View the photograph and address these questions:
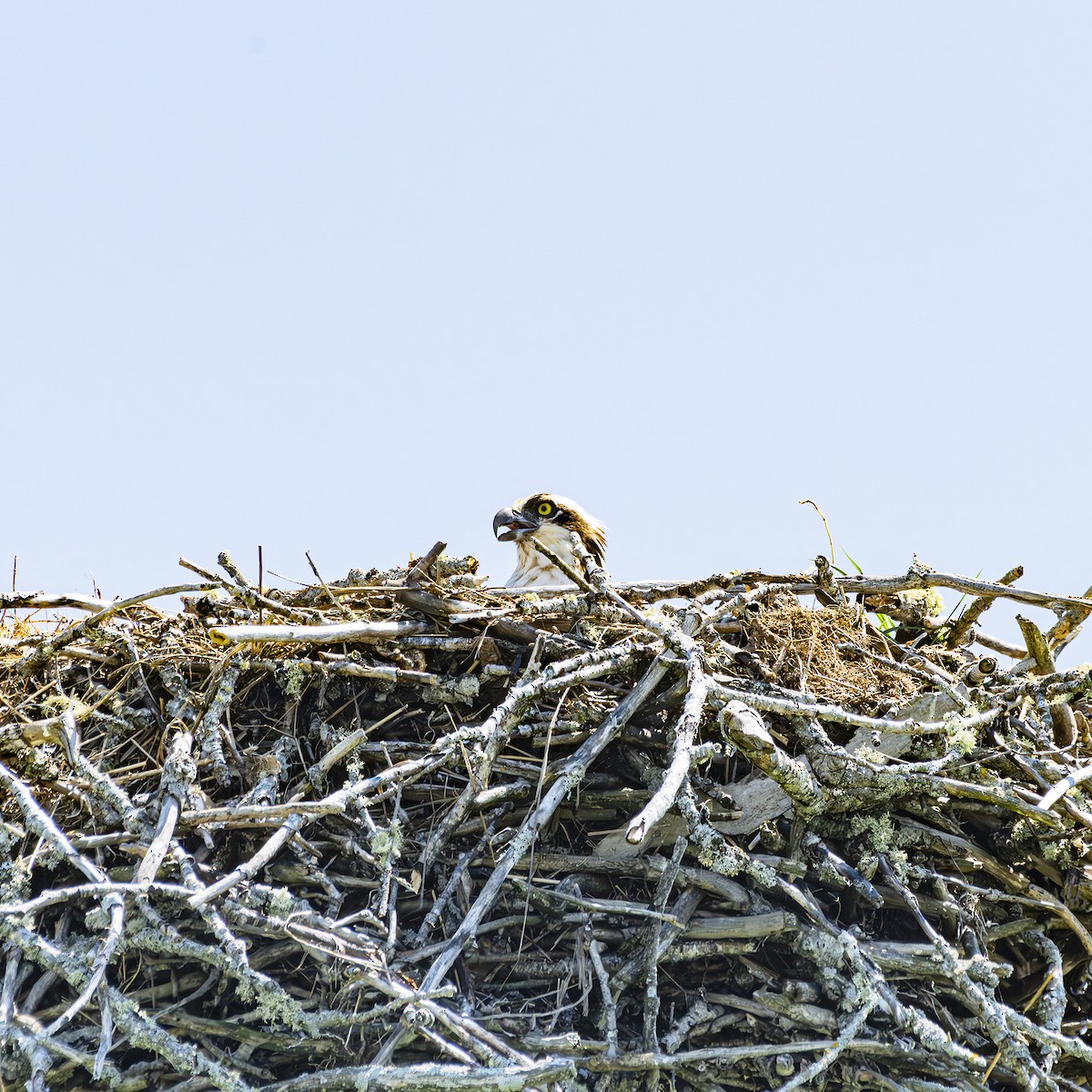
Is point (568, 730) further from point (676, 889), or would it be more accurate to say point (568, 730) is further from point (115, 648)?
point (115, 648)

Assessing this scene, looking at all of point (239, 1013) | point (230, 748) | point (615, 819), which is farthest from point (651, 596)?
point (239, 1013)

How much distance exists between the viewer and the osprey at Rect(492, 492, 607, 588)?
641cm

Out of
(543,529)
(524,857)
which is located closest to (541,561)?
(543,529)

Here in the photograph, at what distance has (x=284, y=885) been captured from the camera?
358 centimetres

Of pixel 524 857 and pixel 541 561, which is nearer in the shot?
pixel 524 857

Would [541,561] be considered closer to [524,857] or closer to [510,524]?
[510,524]

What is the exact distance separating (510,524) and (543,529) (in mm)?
245

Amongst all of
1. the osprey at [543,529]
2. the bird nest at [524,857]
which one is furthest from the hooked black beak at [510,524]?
the bird nest at [524,857]

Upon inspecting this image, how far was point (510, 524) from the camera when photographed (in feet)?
21.1

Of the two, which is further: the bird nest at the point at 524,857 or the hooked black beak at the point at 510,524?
the hooked black beak at the point at 510,524

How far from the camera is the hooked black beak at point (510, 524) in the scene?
641 cm

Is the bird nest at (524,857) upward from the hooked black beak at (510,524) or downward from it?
downward

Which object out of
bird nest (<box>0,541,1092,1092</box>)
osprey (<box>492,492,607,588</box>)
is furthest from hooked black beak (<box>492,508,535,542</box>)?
bird nest (<box>0,541,1092,1092</box>)

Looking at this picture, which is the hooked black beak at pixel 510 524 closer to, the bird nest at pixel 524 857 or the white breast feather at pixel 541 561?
the white breast feather at pixel 541 561
